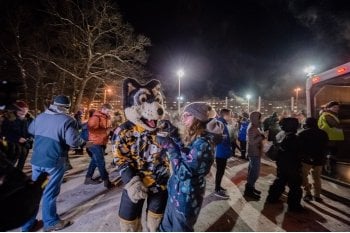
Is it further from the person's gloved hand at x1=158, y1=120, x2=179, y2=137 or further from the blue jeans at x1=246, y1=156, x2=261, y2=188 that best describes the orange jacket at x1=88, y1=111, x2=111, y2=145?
the person's gloved hand at x1=158, y1=120, x2=179, y2=137

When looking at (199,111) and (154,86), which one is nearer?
(199,111)

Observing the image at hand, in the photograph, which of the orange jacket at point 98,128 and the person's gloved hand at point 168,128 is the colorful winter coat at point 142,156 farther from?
the orange jacket at point 98,128

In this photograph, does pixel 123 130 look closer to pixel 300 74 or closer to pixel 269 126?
pixel 269 126

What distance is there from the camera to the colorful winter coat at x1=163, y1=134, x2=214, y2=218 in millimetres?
2533

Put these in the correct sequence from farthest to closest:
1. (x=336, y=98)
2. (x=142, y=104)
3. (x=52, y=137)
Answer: (x=336, y=98), (x=52, y=137), (x=142, y=104)

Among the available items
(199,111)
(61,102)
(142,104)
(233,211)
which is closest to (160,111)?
(142,104)

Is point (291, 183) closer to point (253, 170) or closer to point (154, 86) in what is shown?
point (253, 170)

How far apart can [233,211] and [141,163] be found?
2753 mm

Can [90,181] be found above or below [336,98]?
below

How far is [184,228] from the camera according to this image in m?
2.56

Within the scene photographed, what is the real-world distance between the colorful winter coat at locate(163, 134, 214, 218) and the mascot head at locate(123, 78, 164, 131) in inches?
24.3

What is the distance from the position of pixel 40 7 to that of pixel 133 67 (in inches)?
316

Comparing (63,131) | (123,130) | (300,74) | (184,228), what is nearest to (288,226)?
(184,228)

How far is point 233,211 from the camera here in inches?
196
